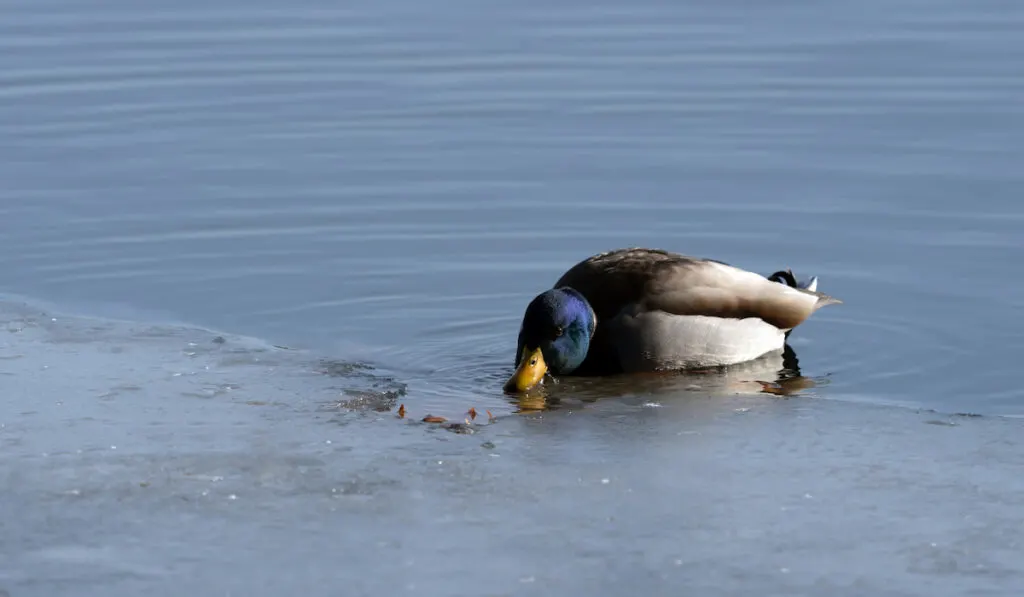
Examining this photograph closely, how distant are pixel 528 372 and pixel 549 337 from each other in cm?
22

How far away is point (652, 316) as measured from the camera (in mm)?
9016

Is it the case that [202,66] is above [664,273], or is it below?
above

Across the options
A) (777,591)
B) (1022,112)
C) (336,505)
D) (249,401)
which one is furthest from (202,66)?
(777,591)

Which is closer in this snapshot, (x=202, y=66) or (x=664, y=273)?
(x=664, y=273)

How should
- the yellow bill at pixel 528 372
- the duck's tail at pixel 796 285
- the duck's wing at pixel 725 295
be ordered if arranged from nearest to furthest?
the yellow bill at pixel 528 372
the duck's wing at pixel 725 295
the duck's tail at pixel 796 285

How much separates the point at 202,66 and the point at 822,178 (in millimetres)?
6219

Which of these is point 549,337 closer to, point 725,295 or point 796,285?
point 725,295

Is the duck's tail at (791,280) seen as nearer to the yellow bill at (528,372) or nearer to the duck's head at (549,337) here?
the duck's head at (549,337)

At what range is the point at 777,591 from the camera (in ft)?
18.2

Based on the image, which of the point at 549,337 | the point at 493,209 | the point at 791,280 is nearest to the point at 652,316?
the point at 549,337

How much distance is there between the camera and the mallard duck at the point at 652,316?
344 inches

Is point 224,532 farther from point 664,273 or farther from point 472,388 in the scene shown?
point 664,273

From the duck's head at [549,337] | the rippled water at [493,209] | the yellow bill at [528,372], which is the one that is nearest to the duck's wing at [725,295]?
the rippled water at [493,209]

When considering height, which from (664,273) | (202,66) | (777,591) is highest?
(202,66)
